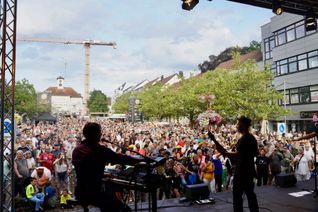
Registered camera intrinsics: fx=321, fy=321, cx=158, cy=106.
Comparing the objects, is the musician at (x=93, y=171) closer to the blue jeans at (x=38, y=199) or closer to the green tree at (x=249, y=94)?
the blue jeans at (x=38, y=199)

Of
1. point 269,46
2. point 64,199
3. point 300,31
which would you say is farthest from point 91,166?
point 269,46

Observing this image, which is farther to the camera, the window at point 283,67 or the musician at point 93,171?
the window at point 283,67

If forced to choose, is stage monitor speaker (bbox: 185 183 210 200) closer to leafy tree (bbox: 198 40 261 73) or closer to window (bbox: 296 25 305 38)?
window (bbox: 296 25 305 38)

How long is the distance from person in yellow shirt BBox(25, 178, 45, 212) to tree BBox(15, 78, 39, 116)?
145 feet

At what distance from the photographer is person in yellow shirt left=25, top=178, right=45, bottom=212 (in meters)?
8.27

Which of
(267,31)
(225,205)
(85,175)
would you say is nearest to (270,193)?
(225,205)

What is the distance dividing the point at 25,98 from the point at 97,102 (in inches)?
1970

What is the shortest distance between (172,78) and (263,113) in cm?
5345

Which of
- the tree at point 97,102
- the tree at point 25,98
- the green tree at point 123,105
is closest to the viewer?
the tree at point 25,98

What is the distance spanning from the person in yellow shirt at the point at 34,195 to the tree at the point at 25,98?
4435 centimetres

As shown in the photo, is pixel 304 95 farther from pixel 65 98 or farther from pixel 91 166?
pixel 65 98

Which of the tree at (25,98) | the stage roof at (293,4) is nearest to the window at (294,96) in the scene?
the stage roof at (293,4)

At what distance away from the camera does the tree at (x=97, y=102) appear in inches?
3949

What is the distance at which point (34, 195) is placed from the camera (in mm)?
8430
